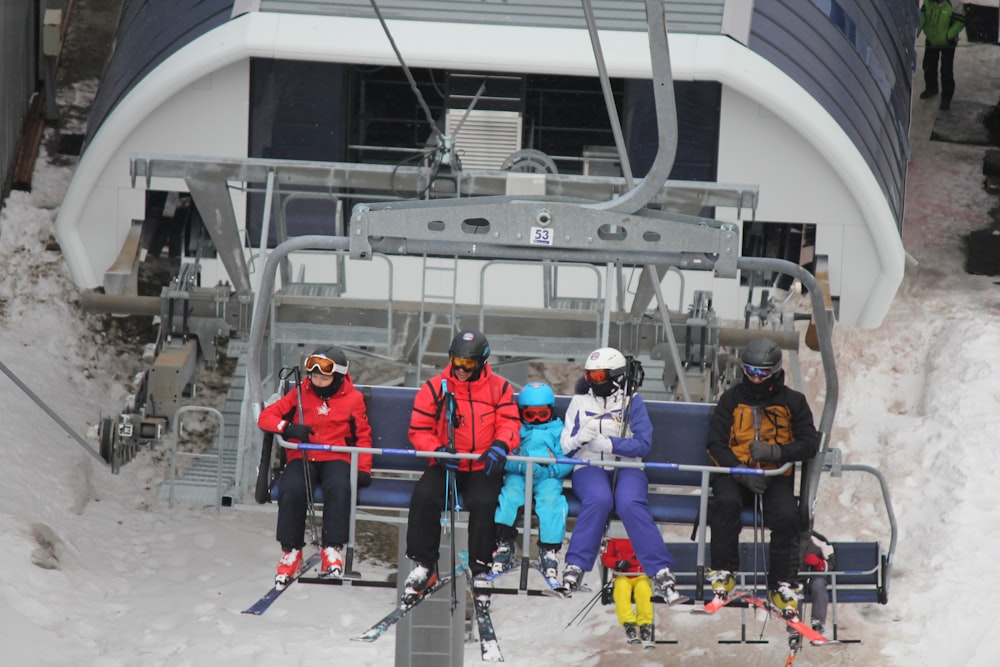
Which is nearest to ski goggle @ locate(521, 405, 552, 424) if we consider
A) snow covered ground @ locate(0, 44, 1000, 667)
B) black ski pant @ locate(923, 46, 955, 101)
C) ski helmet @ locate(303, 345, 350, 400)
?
ski helmet @ locate(303, 345, 350, 400)

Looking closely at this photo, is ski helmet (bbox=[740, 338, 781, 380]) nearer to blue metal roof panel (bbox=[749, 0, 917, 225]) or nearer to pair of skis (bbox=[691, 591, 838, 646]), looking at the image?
pair of skis (bbox=[691, 591, 838, 646])

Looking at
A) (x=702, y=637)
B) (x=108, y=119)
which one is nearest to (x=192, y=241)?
(x=108, y=119)

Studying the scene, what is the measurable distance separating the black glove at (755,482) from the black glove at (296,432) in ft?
7.20

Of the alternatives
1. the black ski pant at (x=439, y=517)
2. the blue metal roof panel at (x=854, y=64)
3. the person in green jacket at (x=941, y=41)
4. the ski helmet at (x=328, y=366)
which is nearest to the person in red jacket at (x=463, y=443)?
the black ski pant at (x=439, y=517)

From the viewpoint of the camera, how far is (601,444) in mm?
8789

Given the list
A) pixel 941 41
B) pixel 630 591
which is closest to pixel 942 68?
pixel 941 41

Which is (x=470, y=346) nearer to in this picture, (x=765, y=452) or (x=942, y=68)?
(x=765, y=452)

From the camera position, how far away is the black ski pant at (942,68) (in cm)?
1926

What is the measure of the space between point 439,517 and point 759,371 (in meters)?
1.76

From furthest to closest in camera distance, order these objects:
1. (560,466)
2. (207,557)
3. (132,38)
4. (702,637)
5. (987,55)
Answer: (987,55)
(132,38)
(207,557)
(702,637)
(560,466)

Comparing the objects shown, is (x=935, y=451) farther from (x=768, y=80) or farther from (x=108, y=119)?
(x=108, y=119)

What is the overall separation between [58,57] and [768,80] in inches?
354

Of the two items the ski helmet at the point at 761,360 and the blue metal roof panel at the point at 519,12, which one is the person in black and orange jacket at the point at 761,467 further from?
the blue metal roof panel at the point at 519,12

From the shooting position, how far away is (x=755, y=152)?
45.3 feet
